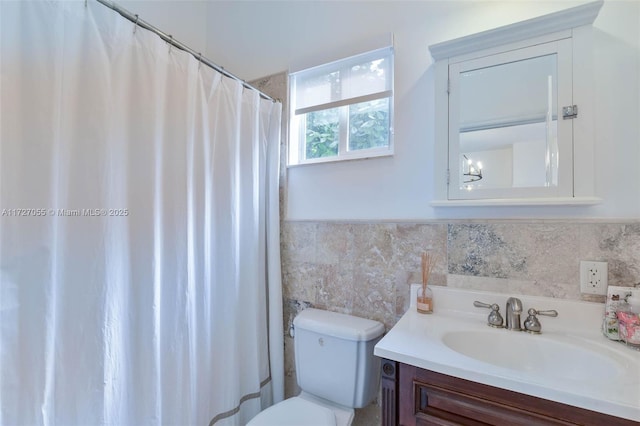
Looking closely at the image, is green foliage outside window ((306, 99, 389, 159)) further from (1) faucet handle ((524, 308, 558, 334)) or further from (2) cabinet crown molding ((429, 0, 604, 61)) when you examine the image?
(1) faucet handle ((524, 308, 558, 334))

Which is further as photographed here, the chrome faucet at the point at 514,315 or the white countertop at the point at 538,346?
the chrome faucet at the point at 514,315

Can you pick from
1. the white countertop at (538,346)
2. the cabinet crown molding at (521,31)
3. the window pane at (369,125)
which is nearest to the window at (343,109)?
the window pane at (369,125)

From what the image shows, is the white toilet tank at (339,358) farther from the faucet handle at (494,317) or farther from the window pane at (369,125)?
the window pane at (369,125)

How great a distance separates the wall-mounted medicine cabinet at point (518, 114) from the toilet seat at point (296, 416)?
1.01 meters

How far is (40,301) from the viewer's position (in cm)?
83

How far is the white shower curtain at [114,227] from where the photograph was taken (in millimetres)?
810

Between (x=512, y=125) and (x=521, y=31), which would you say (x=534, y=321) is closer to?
(x=512, y=125)

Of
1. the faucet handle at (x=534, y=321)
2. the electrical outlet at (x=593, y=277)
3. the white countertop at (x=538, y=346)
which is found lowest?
the white countertop at (x=538, y=346)

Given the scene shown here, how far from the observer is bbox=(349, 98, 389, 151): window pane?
4.87 ft

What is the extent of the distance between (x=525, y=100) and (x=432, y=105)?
0.35m

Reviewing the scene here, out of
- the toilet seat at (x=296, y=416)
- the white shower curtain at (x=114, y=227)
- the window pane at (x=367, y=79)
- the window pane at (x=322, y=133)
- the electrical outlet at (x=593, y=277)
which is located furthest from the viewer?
the window pane at (x=322, y=133)

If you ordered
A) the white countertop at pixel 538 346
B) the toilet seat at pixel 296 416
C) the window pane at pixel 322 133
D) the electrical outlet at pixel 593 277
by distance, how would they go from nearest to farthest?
1. the white countertop at pixel 538 346
2. the electrical outlet at pixel 593 277
3. the toilet seat at pixel 296 416
4. the window pane at pixel 322 133

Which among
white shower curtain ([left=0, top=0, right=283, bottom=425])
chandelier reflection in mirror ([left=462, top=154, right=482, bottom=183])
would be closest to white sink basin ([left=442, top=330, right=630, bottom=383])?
chandelier reflection in mirror ([left=462, top=154, right=482, bottom=183])

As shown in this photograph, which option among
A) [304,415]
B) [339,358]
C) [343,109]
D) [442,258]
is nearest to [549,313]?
[442,258]
